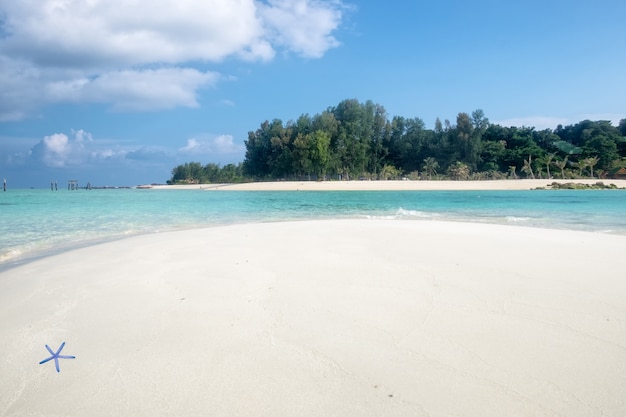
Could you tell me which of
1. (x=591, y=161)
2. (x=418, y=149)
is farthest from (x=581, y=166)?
(x=418, y=149)

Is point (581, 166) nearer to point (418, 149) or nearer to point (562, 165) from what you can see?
point (562, 165)

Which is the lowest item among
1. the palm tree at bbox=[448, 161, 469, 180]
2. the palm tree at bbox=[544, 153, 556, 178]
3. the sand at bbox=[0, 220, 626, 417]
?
the sand at bbox=[0, 220, 626, 417]

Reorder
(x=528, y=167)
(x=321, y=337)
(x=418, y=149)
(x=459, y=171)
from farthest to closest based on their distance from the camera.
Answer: (x=418, y=149) < (x=459, y=171) < (x=528, y=167) < (x=321, y=337)

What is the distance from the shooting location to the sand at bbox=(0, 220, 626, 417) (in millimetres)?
2049

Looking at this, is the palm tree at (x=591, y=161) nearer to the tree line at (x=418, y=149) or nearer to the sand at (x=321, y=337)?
the tree line at (x=418, y=149)

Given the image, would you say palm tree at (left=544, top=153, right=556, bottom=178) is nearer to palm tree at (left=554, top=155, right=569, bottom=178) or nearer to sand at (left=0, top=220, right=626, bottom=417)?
→ palm tree at (left=554, top=155, right=569, bottom=178)

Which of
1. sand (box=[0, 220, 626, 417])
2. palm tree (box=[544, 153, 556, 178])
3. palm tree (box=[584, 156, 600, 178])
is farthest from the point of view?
palm tree (box=[544, 153, 556, 178])

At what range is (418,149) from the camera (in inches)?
2985

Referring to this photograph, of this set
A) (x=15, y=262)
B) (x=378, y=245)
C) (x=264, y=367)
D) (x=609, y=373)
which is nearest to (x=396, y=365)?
(x=264, y=367)

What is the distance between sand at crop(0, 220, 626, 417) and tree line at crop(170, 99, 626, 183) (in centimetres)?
6275

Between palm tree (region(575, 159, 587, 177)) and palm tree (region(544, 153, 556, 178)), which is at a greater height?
palm tree (region(544, 153, 556, 178))

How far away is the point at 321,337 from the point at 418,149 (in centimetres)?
7749

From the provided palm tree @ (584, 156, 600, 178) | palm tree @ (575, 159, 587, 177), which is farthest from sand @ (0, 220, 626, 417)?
palm tree @ (575, 159, 587, 177)

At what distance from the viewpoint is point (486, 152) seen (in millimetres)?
70125
